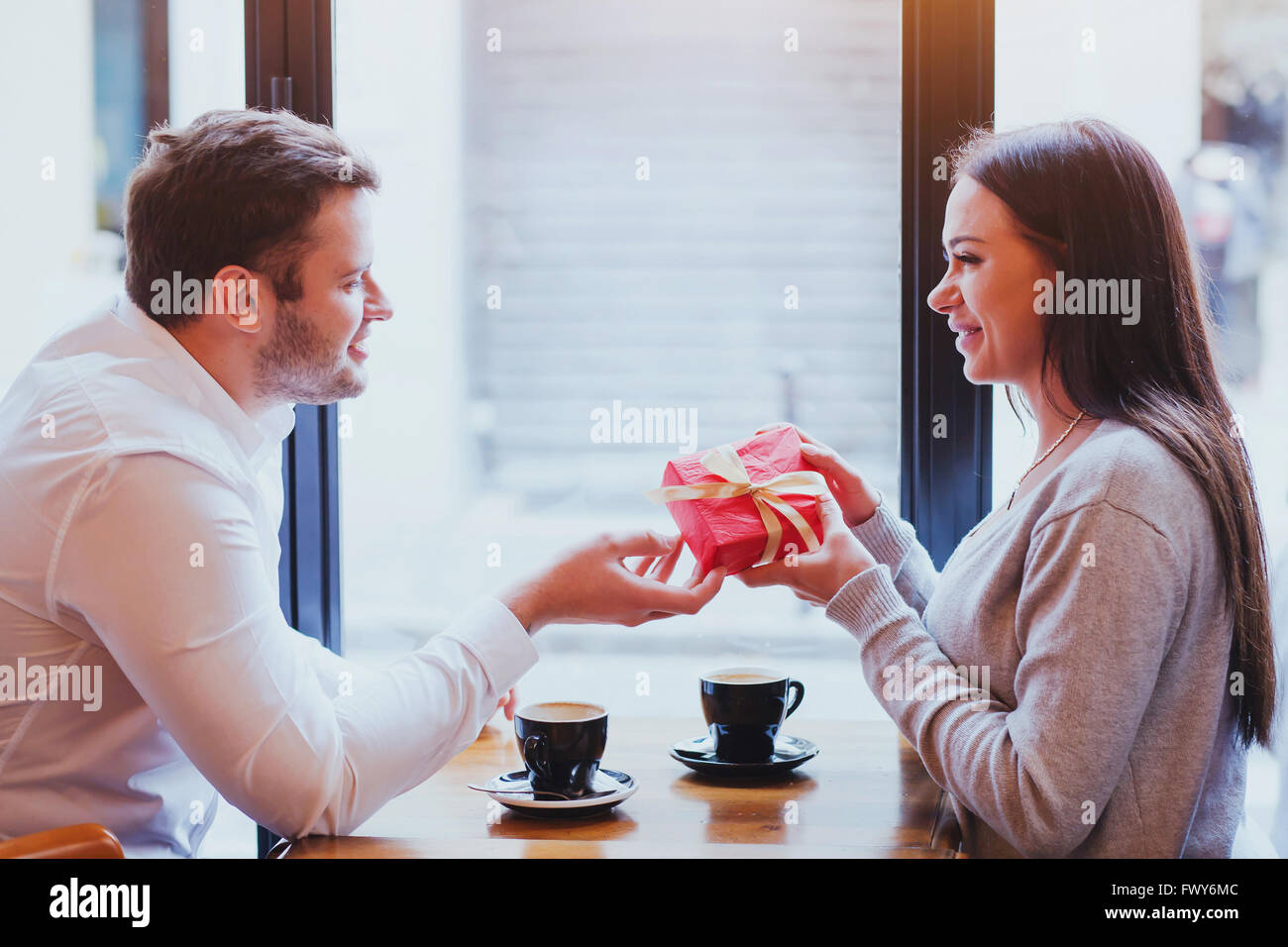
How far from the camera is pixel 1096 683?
1.05 m

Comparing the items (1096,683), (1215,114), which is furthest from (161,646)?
(1215,114)

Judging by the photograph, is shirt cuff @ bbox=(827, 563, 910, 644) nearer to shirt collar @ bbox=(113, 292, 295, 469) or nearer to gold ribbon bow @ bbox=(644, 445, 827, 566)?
gold ribbon bow @ bbox=(644, 445, 827, 566)

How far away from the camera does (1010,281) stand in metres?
1.31

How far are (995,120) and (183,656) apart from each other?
143 centimetres

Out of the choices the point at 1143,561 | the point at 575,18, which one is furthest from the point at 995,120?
the point at 1143,561

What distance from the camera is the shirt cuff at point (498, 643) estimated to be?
1.32 meters

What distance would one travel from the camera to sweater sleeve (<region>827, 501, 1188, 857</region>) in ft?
3.45

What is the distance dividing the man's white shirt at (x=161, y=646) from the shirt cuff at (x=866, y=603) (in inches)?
15.5

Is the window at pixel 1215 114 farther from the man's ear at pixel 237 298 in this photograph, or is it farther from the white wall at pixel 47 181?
the white wall at pixel 47 181

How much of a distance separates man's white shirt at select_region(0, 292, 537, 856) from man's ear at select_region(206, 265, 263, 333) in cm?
7

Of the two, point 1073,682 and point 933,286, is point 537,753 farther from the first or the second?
point 933,286

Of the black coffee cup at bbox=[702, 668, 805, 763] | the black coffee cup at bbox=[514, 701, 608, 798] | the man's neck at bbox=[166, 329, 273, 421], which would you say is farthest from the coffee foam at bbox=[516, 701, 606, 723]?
the man's neck at bbox=[166, 329, 273, 421]

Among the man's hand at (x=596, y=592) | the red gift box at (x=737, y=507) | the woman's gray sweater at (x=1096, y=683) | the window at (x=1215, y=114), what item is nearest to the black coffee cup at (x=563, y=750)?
the man's hand at (x=596, y=592)
